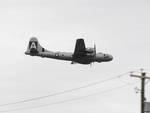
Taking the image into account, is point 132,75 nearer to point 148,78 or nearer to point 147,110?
point 148,78

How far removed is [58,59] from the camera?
88.5m

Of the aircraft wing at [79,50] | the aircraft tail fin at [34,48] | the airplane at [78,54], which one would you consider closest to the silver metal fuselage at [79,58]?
the airplane at [78,54]

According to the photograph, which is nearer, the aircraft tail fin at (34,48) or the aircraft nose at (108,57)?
the aircraft tail fin at (34,48)

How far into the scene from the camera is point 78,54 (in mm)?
88438

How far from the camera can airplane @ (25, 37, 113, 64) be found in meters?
87.2

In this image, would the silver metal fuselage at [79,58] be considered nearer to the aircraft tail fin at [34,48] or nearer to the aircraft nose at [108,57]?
the aircraft nose at [108,57]

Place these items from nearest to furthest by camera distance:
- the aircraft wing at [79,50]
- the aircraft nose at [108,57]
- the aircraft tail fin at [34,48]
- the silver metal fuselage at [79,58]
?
the silver metal fuselage at [79,58], the aircraft wing at [79,50], the aircraft tail fin at [34,48], the aircraft nose at [108,57]

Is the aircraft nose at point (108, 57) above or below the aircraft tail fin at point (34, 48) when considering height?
below

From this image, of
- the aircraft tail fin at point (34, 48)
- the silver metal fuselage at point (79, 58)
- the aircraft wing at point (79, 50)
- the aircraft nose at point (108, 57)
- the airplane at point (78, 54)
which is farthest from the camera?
the aircraft nose at point (108, 57)

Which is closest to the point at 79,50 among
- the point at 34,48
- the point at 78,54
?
the point at 78,54

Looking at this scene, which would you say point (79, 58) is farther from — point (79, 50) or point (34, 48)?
point (34, 48)

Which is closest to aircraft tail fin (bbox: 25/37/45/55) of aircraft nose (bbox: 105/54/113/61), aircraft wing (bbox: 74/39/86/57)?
aircraft wing (bbox: 74/39/86/57)

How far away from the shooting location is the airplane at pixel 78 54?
87.2 m

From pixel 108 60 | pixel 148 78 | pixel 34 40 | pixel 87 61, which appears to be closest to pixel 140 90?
pixel 148 78
